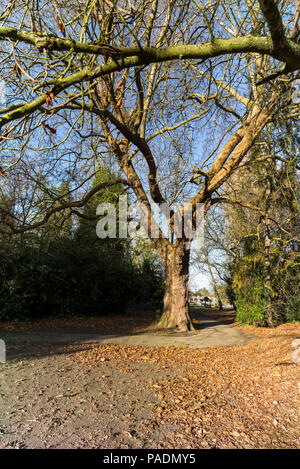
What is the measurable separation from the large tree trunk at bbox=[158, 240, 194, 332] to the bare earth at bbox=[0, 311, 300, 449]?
2.61 meters

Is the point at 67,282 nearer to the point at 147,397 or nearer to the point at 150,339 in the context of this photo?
the point at 150,339

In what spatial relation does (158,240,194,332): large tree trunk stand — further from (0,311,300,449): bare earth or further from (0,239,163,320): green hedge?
(0,239,163,320): green hedge

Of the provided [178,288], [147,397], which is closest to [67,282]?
[178,288]

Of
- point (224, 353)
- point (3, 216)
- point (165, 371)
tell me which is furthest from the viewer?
point (3, 216)

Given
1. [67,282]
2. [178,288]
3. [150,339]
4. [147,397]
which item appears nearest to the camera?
[147,397]

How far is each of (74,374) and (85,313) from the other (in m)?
8.99

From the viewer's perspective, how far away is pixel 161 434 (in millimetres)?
2494

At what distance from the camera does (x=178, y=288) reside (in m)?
8.79

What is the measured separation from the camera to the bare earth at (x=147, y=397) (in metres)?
2.45

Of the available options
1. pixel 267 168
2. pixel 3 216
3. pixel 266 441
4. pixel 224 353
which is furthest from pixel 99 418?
pixel 267 168

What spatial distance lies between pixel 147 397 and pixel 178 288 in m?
5.52

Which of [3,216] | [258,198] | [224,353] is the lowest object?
[224,353]

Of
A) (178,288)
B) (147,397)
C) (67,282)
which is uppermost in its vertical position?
(67,282)

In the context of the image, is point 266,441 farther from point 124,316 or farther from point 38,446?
point 124,316
